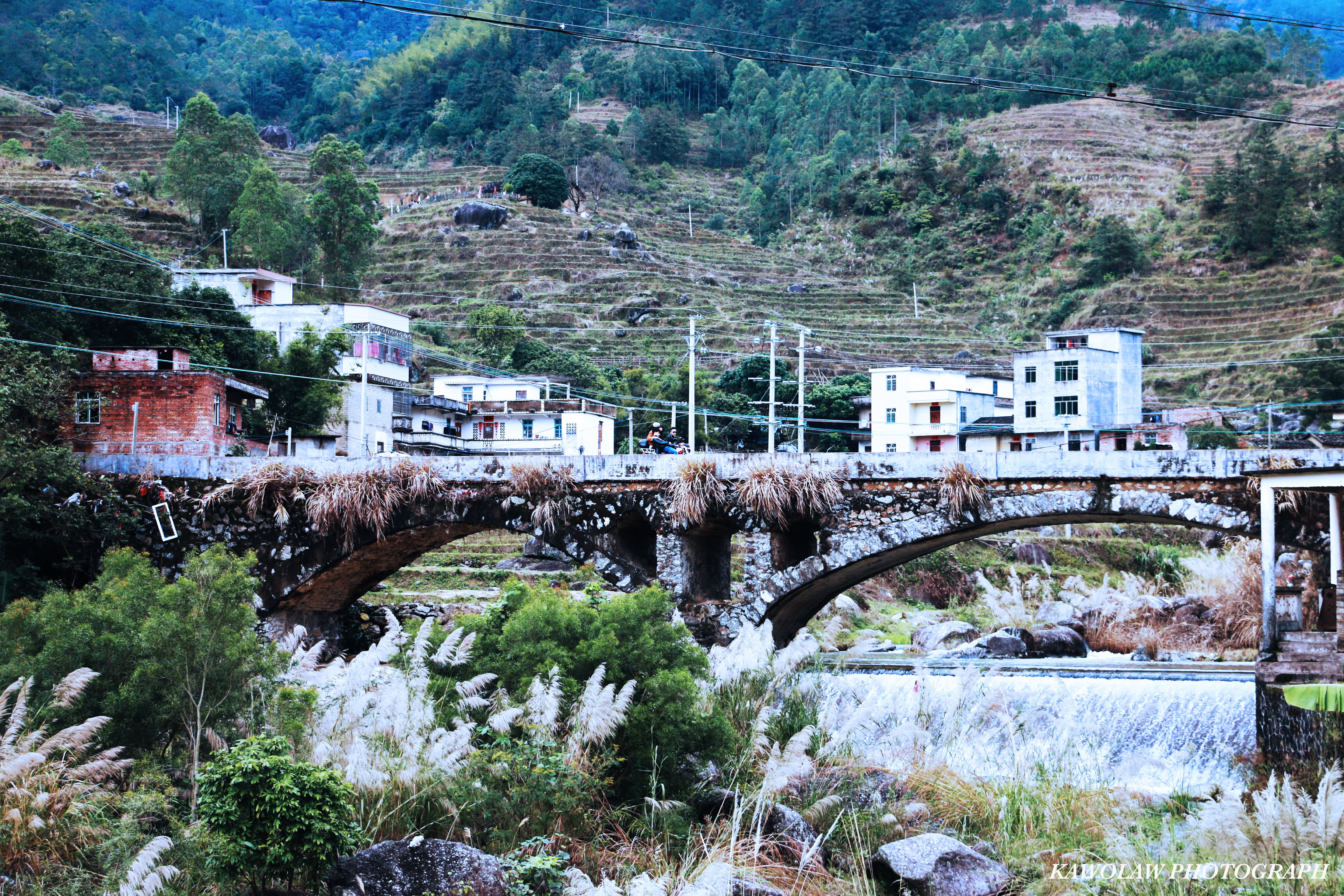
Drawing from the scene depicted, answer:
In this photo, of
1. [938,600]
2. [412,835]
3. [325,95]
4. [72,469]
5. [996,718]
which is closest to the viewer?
[412,835]

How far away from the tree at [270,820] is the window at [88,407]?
16.7 meters

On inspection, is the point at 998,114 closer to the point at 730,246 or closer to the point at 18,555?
the point at 730,246

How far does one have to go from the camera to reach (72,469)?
73.3 feet

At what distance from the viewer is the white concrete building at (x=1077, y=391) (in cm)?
4609

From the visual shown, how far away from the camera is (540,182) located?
340ft

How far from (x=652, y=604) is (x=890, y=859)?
3771 millimetres

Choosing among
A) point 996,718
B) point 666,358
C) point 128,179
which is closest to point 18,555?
point 996,718

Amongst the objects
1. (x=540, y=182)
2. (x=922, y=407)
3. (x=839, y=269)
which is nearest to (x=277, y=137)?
(x=540, y=182)

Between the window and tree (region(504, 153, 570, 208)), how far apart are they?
3138 inches

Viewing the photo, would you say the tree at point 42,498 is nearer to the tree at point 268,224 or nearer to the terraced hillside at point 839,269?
the tree at point 268,224

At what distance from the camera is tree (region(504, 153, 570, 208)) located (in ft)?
340

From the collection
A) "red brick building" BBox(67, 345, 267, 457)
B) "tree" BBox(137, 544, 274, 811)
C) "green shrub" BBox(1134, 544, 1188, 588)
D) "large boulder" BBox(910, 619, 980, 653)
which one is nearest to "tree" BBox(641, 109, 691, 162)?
"green shrub" BBox(1134, 544, 1188, 588)

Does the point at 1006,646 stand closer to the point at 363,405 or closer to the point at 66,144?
the point at 363,405

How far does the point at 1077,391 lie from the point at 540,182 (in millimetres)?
64655
